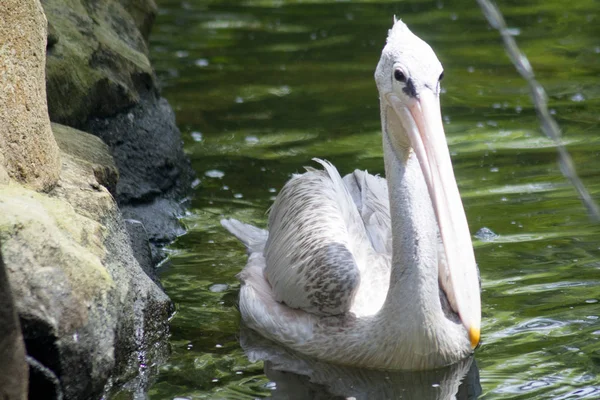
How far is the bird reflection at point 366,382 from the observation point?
12.4ft

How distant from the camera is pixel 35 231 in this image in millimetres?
3633

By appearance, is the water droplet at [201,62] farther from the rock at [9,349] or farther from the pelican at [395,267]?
the rock at [9,349]

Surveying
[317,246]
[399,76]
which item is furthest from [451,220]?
[317,246]

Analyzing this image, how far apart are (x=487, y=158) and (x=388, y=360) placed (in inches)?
112

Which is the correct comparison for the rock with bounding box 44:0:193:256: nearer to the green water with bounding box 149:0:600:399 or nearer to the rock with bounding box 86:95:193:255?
the rock with bounding box 86:95:193:255

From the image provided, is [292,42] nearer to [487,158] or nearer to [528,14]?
[528,14]

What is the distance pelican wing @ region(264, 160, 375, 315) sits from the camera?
4.16 meters

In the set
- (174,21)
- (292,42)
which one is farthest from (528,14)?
(174,21)

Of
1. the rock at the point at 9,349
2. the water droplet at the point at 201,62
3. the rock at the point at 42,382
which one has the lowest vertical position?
the water droplet at the point at 201,62

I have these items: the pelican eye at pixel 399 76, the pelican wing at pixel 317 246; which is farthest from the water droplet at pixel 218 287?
the pelican eye at pixel 399 76

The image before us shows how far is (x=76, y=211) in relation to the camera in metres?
4.24

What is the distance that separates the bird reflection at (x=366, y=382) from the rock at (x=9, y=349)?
1.07 metres

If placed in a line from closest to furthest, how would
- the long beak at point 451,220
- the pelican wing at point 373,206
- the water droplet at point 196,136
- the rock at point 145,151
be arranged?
the long beak at point 451,220
the pelican wing at point 373,206
the rock at point 145,151
the water droplet at point 196,136

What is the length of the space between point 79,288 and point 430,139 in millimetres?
1423
